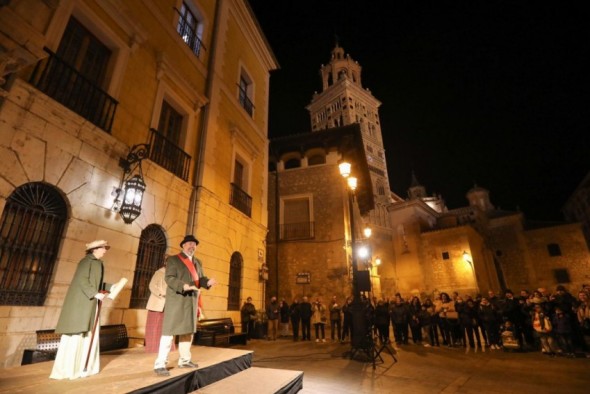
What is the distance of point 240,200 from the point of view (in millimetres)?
9961

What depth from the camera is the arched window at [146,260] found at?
5.93m

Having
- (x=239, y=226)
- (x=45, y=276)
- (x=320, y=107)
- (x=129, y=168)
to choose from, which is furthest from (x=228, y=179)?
(x=320, y=107)

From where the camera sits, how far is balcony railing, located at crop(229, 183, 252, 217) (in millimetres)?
9445

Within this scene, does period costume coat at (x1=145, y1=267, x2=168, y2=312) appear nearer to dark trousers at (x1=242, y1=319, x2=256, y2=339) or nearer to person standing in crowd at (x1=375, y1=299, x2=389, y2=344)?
dark trousers at (x1=242, y1=319, x2=256, y2=339)

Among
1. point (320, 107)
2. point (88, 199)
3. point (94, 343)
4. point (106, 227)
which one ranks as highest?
point (320, 107)

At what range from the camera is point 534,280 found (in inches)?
1167

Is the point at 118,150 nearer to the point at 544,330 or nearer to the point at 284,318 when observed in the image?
the point at 284,318

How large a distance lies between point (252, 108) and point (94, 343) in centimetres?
1021

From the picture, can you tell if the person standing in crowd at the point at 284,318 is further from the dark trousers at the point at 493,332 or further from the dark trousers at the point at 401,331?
the dark trousers at the point at 493,332

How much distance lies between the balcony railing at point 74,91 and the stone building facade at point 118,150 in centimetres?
2

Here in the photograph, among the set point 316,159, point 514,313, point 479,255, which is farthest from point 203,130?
point 479,255

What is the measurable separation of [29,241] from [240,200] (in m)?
6.09

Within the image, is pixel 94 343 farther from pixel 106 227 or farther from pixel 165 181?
pixel 165 181

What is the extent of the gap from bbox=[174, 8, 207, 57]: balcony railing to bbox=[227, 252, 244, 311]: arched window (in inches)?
262
